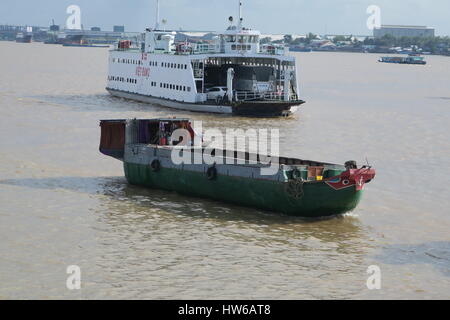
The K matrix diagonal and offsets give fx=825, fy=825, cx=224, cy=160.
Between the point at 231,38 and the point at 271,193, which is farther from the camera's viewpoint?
the point at 231,38

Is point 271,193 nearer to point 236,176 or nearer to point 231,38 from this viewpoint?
point 236,176

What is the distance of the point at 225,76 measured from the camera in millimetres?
63719

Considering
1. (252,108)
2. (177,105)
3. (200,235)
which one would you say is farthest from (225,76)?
(200,235)

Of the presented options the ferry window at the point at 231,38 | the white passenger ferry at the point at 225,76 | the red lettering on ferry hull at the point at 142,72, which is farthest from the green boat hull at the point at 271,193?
the red lettering on ferry hull at the point at 142,72

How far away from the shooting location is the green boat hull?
2556 cm

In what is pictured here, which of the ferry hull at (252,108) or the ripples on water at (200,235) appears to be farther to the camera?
the ferry hull at (252,108)

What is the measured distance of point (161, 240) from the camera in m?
23.4

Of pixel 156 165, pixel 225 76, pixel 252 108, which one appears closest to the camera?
pixel 156 165

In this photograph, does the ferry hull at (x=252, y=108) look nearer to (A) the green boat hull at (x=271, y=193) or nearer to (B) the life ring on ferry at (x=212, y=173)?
(A) the green boat hull at (x=271, y=193)

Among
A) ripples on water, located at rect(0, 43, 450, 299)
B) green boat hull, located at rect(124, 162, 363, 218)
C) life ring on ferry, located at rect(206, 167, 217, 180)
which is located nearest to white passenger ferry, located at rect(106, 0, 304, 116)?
ripples on water, located at rect(0, 43, 450, 299)

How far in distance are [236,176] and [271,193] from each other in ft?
5.10

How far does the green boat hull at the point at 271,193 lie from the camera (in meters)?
25.6

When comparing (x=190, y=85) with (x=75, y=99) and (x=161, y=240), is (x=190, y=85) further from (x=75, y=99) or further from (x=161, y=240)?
(x=161, y=240)
